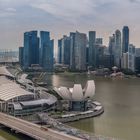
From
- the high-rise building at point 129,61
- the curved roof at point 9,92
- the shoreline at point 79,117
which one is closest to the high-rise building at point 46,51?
the high-rise building at point 129,61

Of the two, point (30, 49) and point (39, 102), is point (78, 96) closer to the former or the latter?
point (39, 102)

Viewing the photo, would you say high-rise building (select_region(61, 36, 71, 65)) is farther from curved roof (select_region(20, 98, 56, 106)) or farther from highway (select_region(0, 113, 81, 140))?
highway (select_region(0, 113, 81, 140))

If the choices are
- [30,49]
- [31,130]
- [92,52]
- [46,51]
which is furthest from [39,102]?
[92,52]

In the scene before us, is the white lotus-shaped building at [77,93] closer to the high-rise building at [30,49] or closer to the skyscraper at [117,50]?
the high-rise building at [30,49]

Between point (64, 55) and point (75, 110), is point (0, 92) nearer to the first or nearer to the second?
point (75, 110)

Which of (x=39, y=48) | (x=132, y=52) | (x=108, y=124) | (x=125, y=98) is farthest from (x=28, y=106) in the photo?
(x=132, y=52)
